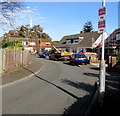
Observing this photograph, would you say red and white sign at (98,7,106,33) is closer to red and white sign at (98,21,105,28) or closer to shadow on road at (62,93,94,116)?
red and white sign at (98,21,105,28)

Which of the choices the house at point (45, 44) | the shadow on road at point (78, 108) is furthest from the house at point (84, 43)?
the shadow on road at point (78, 108)

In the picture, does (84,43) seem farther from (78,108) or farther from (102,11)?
(78,108)

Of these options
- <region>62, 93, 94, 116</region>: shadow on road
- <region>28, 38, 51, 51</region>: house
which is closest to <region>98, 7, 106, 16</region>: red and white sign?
<region>62, 93, 94, 116</region>: shadow on road

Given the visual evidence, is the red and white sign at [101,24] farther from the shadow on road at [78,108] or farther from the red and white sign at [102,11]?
the shadow on road at [78,108]

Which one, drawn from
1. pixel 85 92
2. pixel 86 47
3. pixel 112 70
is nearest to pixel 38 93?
pixel 85 92

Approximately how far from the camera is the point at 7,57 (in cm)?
1380

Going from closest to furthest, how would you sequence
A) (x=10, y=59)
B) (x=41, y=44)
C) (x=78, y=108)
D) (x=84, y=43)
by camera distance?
(x=78, y=108) < (x=10, y=59) < (x=84, y=43) < (x=41, y=44)

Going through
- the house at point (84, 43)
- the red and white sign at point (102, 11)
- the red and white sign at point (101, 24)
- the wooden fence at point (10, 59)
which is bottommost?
the wooden fence at point (10, 59)

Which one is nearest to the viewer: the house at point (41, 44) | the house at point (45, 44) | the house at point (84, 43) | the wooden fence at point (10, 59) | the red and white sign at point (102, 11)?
the red and white sign at point (102, 11)

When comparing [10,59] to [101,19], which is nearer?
[101,19]

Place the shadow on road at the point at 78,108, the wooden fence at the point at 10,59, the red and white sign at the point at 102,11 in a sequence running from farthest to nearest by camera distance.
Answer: the wooden fence at the point at 10,59, the red and white sign at the point at 102,11, the shadow on road at the point at 78,108

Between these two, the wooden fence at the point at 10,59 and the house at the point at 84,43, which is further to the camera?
the house at the point at 84,43

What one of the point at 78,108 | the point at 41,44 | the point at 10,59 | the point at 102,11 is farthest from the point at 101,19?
the point at 41,44

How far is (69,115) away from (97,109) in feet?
3.03
